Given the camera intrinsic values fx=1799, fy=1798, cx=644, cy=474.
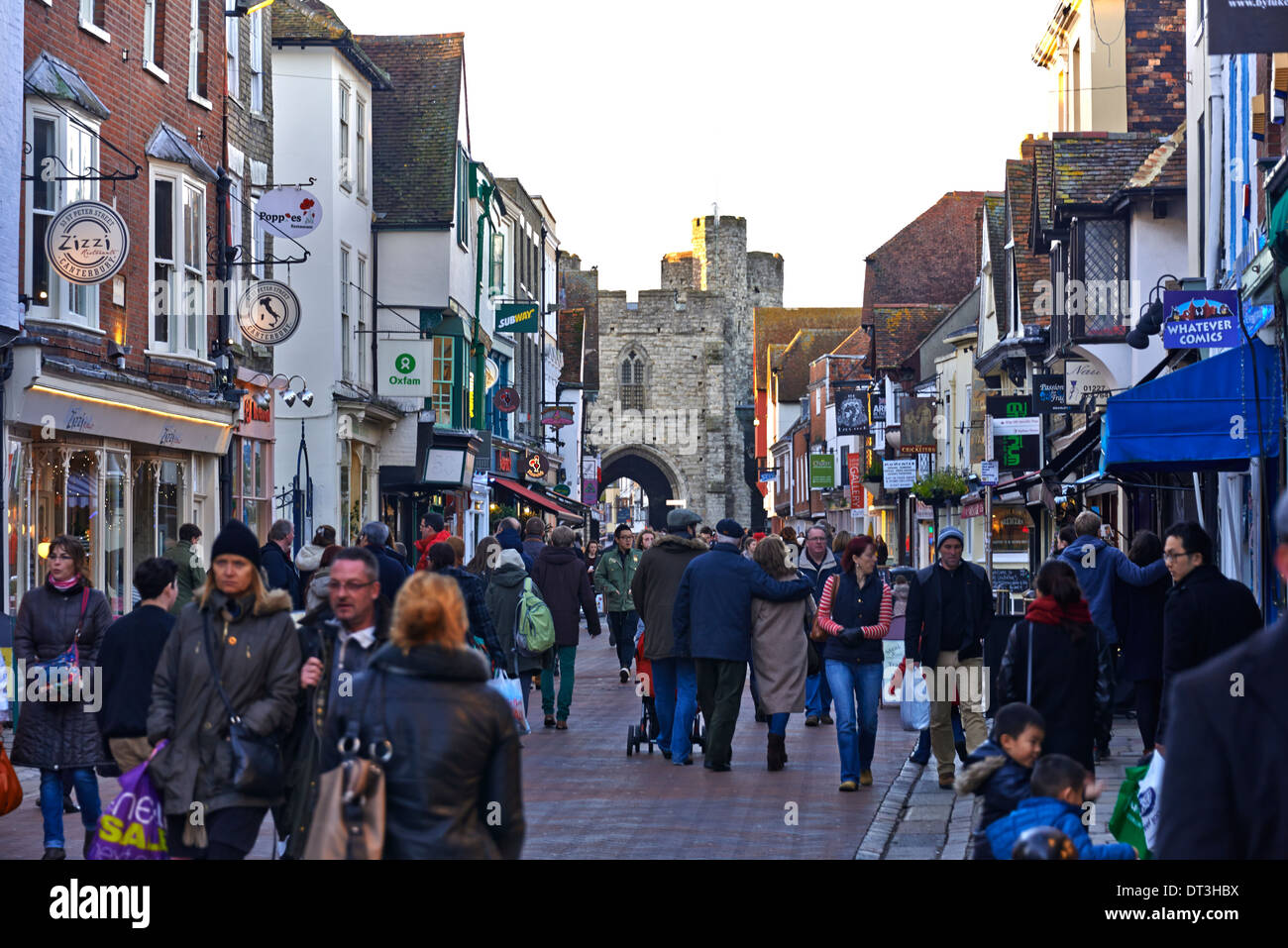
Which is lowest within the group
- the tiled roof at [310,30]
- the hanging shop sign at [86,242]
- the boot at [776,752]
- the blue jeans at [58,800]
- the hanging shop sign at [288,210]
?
the boot at [776,752]

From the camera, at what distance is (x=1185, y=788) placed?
313 centimetres

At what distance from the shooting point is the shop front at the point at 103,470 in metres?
16.0

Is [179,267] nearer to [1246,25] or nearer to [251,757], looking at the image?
[1246,25]

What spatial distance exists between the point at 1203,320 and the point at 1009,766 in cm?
810

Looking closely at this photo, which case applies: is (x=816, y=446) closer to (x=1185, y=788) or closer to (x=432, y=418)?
(x=432, y=418)

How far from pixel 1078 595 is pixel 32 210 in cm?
1131

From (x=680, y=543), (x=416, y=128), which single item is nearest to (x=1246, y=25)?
(x=680, y=543)

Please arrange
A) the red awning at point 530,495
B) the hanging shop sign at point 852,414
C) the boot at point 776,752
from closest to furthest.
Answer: the boot at point 776,752, the red awning at point 530,495, the hanging shop sign at point 852,414

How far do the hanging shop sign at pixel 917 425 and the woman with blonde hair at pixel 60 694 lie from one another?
37.0 m

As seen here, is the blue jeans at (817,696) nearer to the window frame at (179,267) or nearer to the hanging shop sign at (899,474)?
the window frame at (179,267)

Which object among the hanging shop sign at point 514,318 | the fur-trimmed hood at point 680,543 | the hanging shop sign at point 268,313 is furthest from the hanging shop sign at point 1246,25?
the hanging shop sign at point 514,318

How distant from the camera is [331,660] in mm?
6199

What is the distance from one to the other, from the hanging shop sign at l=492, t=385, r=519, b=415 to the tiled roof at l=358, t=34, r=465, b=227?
9.19 meters
